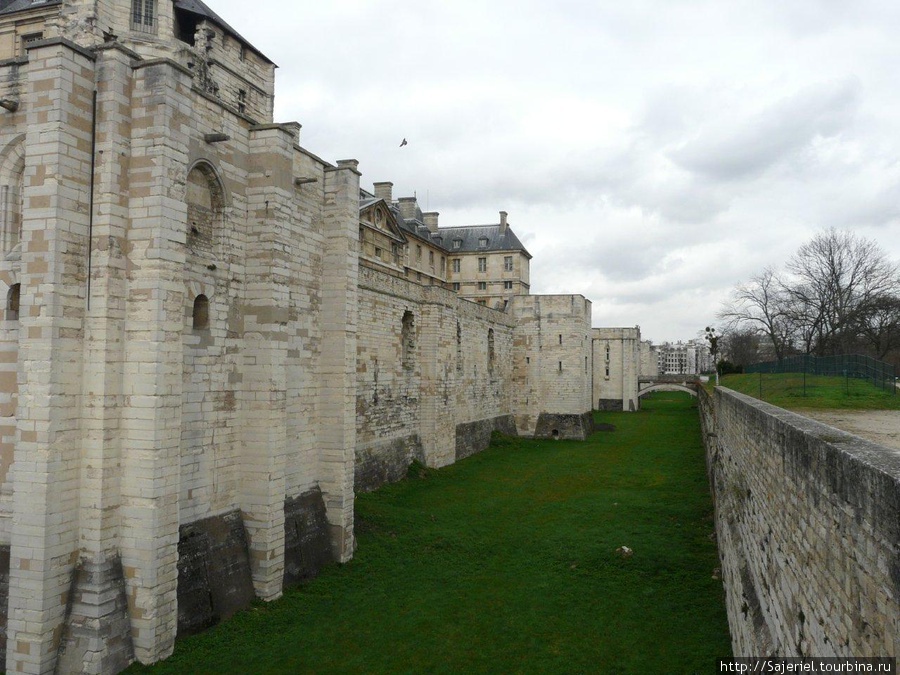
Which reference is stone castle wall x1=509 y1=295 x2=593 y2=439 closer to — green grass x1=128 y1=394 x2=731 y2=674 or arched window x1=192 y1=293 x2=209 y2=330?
green grass x1=128 y1=394 x2=731 y2=674

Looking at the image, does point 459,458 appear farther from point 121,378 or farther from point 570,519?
point 121,378

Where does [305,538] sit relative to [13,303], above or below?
below

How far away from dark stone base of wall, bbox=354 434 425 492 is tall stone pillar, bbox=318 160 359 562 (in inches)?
189

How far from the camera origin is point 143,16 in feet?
63.4

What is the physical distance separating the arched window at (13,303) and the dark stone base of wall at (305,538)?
554 cm

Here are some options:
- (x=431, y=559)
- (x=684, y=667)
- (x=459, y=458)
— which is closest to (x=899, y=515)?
(x=684, y=667)

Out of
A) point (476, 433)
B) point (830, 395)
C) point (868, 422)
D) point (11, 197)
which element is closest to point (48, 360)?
point (11, 197)

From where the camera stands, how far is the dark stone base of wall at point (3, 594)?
8422 mm

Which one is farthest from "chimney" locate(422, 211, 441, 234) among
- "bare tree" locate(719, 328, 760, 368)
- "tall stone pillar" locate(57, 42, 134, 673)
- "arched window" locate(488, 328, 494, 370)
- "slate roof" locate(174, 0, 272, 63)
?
"tall stone pillar" locate(57, 42, 134, 673)

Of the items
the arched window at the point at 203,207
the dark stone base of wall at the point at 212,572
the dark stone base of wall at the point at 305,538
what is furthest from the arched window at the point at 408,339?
the dark stone base of wall at the point at 212,572

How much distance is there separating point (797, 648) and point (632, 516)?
12262 millimetres

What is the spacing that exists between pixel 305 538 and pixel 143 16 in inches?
688

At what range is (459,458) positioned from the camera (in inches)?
1033

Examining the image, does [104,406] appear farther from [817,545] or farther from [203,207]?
[817,545]
